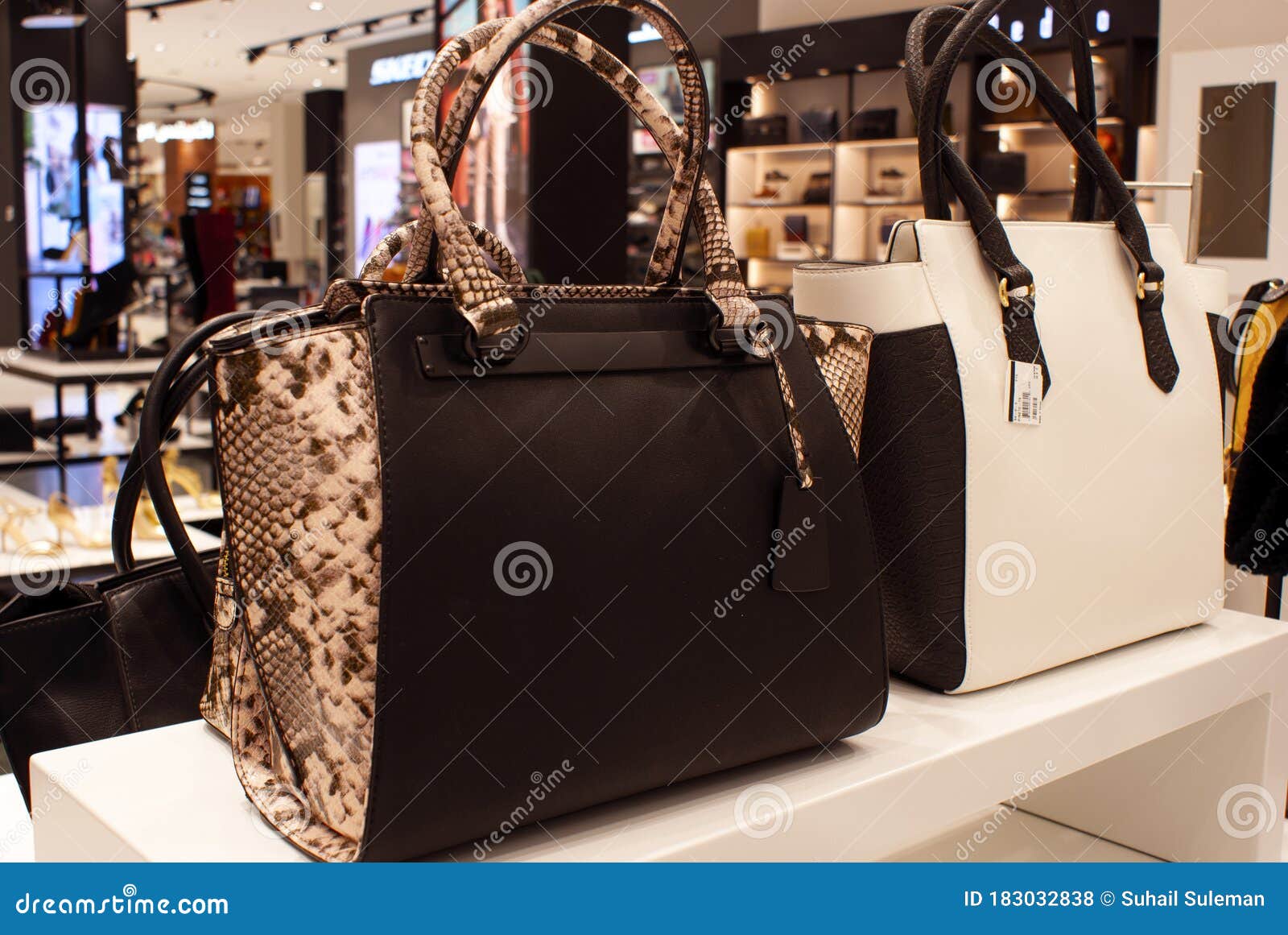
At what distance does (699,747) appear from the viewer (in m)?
0.77

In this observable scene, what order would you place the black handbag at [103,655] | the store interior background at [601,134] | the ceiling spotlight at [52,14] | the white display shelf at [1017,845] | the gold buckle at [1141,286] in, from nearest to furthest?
the black handbag at [103,655]
the gold buckle at [1141,286]
the white display shelf at [1017,845]
the store interior background at [601,134]
the ceiling spotlight at [52,14]

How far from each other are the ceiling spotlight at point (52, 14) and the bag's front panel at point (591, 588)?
6.24m

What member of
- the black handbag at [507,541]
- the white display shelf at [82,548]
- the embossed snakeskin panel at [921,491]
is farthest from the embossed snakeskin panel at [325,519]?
the white display shelf at [82,548]

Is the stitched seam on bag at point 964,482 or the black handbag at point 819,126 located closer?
the stitched seam on bag at point 964,482

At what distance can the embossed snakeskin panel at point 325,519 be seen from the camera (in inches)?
25.7

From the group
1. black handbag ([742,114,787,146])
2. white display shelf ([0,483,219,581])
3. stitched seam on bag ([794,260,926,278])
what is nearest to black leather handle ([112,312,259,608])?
stitched seam on bag ([794,260,926,278])

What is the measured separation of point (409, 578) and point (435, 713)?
8 centimetres

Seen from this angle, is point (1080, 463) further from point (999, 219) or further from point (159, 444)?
point (159, 444)

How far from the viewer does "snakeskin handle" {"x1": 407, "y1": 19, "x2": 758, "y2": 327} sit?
75cm

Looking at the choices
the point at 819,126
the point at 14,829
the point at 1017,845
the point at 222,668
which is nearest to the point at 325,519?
the point at 222,668

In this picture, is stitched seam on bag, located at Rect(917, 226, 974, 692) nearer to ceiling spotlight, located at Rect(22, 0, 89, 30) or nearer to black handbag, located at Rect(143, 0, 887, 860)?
black handbag, located at Rect(143, 0, 887, 860)

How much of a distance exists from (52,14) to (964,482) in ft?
24.5

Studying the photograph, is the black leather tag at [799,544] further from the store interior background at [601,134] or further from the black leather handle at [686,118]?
the store interior background at [601,134]

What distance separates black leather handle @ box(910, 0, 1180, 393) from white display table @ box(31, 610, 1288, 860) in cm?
29
